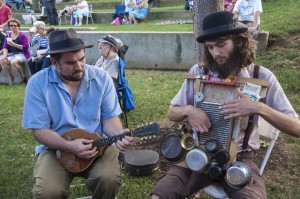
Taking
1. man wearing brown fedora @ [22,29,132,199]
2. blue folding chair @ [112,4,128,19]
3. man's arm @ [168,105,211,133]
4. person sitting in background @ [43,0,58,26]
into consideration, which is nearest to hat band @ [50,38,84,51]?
man wearing brown fedora @ [22,29,132,199]

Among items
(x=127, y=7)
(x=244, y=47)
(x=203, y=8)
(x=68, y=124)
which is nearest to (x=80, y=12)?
(x=127, y=7)

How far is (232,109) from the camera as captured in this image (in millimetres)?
2309

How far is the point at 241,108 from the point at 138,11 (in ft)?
40.5

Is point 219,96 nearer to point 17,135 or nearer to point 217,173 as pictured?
point 217,173

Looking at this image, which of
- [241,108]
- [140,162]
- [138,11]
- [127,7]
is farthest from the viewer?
[127,7]

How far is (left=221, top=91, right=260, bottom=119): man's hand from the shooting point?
90.6 inches

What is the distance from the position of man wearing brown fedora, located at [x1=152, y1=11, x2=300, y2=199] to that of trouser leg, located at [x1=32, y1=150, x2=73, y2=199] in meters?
0.80

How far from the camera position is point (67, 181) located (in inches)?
115

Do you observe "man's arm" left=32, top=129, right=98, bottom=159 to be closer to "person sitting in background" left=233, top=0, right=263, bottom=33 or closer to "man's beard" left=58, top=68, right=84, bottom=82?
"man's beard" left=58, top=68, right=84, bottom=82

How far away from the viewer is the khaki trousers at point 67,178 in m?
2.78

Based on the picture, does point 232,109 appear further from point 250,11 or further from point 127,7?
point 127,7

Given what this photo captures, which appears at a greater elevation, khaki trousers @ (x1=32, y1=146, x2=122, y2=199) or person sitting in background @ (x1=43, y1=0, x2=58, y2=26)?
person sitting in background @ (x1=43, y1=0, x2=58, y2=26)

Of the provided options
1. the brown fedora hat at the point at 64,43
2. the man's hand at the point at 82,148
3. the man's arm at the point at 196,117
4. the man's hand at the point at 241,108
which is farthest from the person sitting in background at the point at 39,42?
the man's hand at the point at 241,108

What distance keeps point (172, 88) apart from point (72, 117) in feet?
12.9
